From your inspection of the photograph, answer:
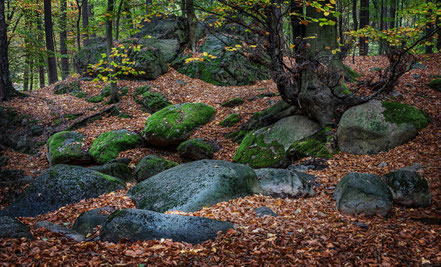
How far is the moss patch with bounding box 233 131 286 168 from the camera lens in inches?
294

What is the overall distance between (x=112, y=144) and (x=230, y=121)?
4170mm

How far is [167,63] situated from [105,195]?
1136 centimetres

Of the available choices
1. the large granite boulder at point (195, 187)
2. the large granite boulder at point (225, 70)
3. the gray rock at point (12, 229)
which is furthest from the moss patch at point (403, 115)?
the large granite boulder at point (225, 70)

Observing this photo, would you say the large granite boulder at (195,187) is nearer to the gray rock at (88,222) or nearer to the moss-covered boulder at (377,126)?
the gray rock at (88,222)

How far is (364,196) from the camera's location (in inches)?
175

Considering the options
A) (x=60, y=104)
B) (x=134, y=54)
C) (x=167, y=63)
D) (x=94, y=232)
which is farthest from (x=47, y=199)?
(x=167, y=63)

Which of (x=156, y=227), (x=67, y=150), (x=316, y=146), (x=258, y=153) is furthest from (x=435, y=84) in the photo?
(x=67, y=150)

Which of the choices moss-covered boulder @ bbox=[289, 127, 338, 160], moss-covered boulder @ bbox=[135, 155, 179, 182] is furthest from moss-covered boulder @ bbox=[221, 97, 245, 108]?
moss-covered boulder @ bbox=[135, 155, 179, 182]

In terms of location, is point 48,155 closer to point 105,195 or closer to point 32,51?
point 105,195

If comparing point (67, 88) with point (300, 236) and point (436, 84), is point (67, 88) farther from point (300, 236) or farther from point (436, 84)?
point (436, 84)

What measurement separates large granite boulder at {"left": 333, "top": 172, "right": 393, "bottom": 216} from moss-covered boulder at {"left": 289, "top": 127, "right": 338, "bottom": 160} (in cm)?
221

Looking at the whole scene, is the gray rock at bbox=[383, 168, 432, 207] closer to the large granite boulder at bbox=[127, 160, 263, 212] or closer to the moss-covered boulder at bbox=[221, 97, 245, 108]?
the large granite boulder at bbox=[127, 160, 263, 212]

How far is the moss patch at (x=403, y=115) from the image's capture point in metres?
6.71

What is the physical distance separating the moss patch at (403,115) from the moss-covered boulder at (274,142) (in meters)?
1.76
